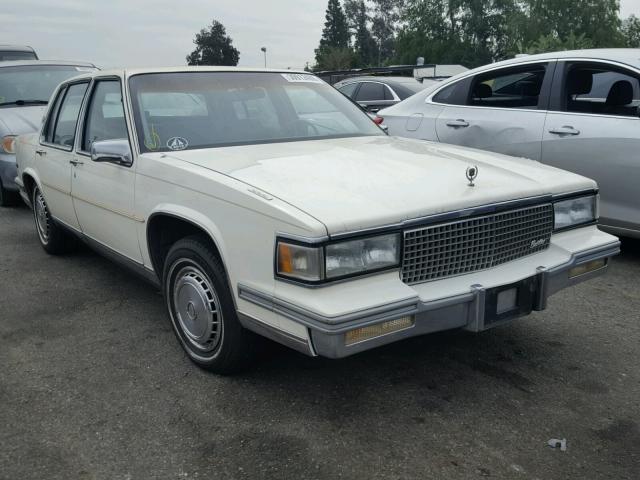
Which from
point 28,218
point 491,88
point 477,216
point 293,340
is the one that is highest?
point 491,88

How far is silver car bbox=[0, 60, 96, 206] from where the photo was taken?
771 centimetres

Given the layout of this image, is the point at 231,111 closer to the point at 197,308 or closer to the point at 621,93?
the point at 197,308

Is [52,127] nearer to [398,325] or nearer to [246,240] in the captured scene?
[246,240]

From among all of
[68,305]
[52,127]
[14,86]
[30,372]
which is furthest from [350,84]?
[30,372]

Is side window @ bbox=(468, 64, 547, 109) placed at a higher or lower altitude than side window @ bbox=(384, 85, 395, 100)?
higher

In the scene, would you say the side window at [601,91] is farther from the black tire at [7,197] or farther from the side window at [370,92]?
the black tire at [7,197]

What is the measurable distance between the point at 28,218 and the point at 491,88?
5403mm

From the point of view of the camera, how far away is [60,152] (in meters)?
4.80

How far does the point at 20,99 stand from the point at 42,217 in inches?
137

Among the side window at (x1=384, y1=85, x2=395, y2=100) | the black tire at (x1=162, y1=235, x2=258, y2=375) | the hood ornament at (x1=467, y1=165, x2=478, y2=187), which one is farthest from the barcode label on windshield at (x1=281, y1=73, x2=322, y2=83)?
the side window at (x1=384, y1=85, x2=395, y2=100)

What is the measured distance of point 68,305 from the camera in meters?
4.49

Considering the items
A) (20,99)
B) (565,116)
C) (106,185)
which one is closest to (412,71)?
(20,99)

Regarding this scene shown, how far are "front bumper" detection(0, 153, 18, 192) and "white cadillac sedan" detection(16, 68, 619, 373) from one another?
3.79m

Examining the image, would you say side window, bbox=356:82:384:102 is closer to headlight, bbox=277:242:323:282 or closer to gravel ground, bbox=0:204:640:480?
gravel ground, bbox=0:204:640:480
